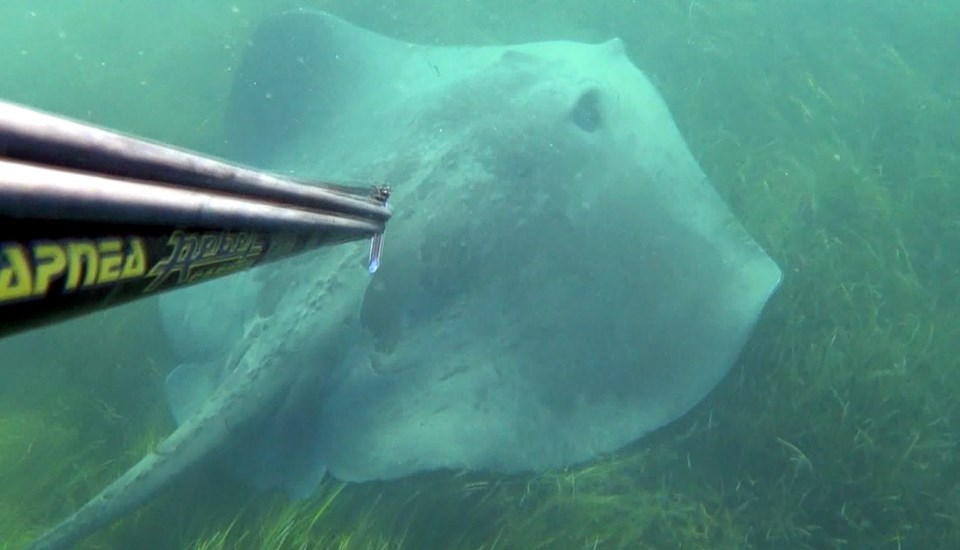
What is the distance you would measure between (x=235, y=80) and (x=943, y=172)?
9.69 meters

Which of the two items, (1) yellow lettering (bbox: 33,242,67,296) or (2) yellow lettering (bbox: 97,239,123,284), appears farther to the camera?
(2) yellow lettering (bbox: 97,239,123,284)

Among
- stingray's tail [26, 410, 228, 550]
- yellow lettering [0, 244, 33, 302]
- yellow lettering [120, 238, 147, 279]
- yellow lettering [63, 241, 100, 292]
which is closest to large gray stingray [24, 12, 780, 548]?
stingray's tail [26, 410, 228, 550]

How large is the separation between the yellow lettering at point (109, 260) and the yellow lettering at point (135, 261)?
0.05ft

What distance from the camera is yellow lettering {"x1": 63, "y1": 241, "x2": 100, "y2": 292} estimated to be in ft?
2.85

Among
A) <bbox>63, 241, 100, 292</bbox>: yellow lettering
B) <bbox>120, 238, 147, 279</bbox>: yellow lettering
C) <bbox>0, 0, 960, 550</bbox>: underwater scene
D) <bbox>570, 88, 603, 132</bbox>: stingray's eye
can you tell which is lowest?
<bbox>0, 0, 960, 550</bbox>: underwater scene

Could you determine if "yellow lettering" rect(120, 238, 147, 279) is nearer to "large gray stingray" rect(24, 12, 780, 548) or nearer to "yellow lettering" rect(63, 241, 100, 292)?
"yellow lettering" rect(63, 241, 100, 292)

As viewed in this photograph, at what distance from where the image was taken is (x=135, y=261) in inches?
39.8

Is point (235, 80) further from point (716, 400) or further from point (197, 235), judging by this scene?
point (197, 235)

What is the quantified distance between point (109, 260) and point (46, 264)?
12 centimetres

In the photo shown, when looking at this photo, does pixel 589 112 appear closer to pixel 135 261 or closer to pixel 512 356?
pixel 512 356

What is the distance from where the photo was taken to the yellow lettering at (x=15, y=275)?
76 cm

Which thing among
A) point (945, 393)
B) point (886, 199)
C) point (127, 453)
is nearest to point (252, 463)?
point (127, 453)

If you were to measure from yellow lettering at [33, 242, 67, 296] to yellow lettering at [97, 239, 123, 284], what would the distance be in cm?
6

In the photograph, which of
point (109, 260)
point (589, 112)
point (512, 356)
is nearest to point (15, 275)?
point (109, 260)
